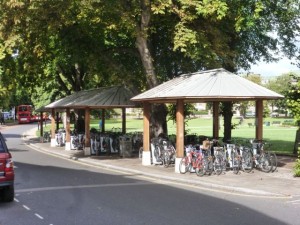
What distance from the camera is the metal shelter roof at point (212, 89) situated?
16234 millimetres

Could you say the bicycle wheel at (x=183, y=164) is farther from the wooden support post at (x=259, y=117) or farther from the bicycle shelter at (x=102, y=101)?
the bicycle shelter at (x=102, y=101)

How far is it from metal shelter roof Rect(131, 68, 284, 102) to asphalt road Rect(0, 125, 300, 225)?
3.30 m

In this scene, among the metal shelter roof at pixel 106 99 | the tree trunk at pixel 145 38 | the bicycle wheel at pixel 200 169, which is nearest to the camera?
the bicycle wheel at pixel 200 169

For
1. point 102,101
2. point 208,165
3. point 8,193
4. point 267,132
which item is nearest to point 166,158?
point 208,165

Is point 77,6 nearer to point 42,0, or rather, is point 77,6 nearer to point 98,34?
point 42,0

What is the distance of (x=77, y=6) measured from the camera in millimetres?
21031

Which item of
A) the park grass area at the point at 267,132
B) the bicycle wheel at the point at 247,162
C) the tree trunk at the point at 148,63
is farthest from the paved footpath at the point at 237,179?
the park grass area at the point at 267,132

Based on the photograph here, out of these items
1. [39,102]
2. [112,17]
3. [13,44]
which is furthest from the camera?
[39,102]

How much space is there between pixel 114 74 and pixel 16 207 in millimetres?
13945

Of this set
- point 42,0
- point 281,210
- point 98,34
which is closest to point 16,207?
point 281,210

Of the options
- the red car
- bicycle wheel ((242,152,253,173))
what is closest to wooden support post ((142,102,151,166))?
bicycle wheel ((242,152,253,173))

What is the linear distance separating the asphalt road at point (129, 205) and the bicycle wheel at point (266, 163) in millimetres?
3857

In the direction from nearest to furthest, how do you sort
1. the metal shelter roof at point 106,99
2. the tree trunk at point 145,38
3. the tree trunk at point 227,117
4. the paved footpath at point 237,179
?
the paved footpath at point 237,179 < the tree trunk at point 145,38 < the metal shelter roof at point 106,99 < the tree trunk at point 227,117

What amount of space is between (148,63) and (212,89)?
564cm
